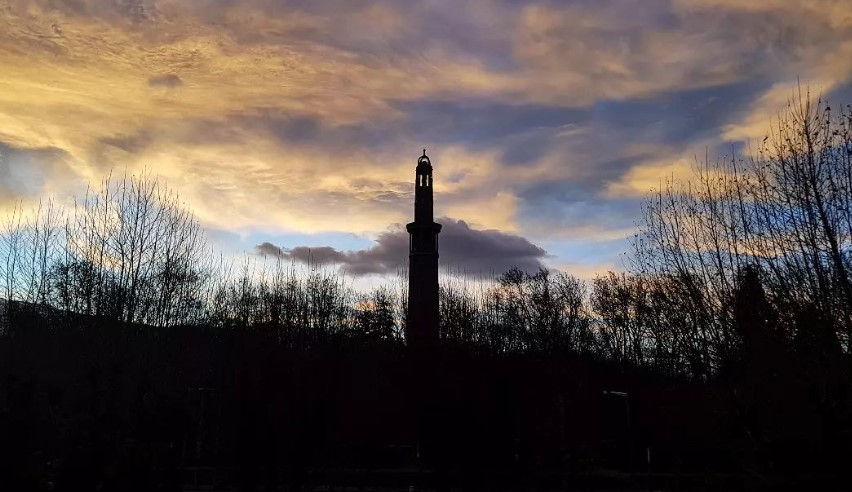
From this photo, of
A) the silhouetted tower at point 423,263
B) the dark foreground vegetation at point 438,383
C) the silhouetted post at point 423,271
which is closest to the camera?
the dark foreground vegetation at point 438,383

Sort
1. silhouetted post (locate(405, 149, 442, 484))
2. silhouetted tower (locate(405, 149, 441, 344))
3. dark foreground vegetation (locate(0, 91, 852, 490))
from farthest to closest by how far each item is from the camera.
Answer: silhouetted tower (locate(405, 149, 441, 344)) → silhouetted post (locate(405, 149, 442, 484)) → dark foreground vegetation (locate(0, 91, 852, 490))

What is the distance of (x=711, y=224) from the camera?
14.7 m

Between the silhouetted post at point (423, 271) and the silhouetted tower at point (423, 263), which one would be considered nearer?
the silhouetted post at point (423, 271)

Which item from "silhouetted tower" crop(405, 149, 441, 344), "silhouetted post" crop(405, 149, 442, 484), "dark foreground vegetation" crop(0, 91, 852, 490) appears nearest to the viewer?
"dark foreground vegetation" crop(0, 91, 852, 490)

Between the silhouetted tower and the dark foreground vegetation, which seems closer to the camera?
the dark foreground vegetation

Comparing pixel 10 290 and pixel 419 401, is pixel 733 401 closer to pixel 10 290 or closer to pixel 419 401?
pixel 419 401

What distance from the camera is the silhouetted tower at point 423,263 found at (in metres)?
27.1

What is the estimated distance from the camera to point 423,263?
28016 mm

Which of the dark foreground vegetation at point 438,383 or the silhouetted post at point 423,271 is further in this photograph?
the silhouetted post at point 423,271

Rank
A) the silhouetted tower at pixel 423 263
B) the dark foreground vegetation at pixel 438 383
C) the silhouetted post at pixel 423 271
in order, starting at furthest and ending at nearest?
the silhouetted tower at pixel 423 263 → the silhouetted post at pixel 423 271 → the dark foreground vegetation at pixel 438 383

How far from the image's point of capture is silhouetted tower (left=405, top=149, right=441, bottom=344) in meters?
27.1

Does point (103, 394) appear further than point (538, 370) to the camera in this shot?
No

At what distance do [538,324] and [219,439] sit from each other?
65.7 feet

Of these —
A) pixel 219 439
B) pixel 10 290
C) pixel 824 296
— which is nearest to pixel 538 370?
pixel 219 439
